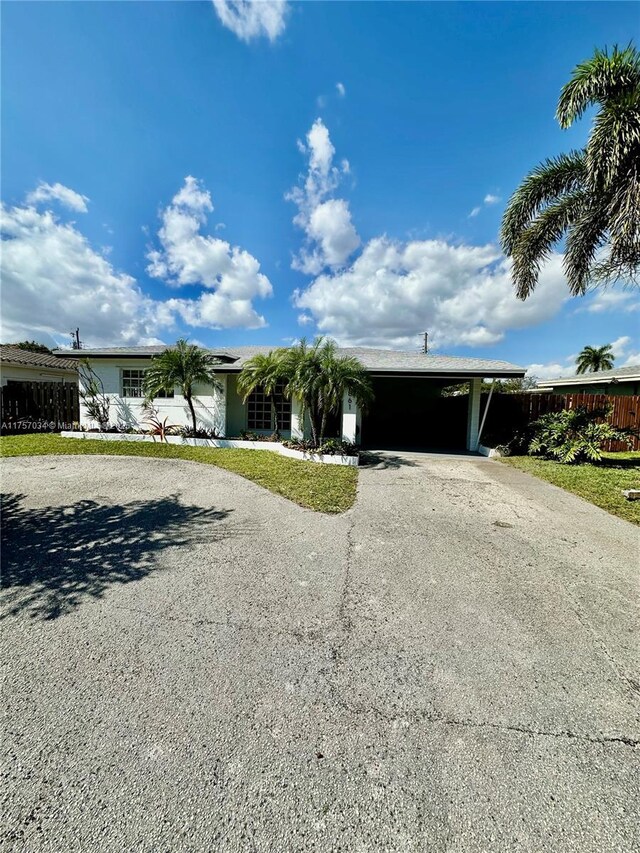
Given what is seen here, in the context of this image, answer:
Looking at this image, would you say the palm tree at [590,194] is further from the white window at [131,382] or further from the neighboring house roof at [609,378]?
the white window at [131,382]

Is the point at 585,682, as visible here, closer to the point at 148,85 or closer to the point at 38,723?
the point at 38,723

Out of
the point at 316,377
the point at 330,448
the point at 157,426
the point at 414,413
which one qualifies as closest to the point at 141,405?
the point at 157,426

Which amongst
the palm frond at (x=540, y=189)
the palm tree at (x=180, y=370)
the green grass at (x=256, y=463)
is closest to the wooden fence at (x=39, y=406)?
the green grass at (x=256, y=463)

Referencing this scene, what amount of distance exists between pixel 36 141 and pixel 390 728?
12.6 meters

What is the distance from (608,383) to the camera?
19188 mm

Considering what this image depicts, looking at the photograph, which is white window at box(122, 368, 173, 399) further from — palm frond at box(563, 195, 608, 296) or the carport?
palm frond at box(563, 195, 608, 296)

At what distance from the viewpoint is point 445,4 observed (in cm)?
708

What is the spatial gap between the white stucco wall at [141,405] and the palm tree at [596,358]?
40.8 m

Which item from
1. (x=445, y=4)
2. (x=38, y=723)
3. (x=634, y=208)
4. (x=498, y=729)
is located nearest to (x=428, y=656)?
(x=498, y=729)

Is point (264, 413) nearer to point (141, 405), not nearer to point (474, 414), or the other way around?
point (141, 405)

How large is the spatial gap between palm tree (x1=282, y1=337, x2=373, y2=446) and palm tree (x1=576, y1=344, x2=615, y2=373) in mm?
38881

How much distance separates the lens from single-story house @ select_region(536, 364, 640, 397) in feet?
58.9

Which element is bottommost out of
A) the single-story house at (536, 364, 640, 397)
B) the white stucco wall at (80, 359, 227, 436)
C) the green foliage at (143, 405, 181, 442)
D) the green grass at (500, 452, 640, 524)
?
the green grass at (500, 452, 640, 524)

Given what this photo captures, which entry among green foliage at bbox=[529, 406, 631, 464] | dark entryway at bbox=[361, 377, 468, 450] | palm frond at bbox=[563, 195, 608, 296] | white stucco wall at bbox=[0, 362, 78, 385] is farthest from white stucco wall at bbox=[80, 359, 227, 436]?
palm frond at bbox=[563, 195, 608, 296]
